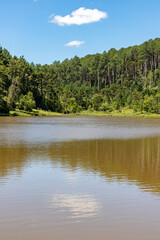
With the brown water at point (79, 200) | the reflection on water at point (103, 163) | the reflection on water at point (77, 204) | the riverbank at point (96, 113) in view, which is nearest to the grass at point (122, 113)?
the riverbank at point (96, 113)

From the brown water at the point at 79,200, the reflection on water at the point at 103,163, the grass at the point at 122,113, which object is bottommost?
the reflection on water at the point at 103,163

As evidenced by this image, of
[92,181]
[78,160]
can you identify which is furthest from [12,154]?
[92,181]

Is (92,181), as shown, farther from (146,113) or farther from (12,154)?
(146,113)

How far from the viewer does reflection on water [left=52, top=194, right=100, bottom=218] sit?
8945 millimetres

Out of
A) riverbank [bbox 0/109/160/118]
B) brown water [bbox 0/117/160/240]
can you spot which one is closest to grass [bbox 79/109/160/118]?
riverbank [bbox 0/109/160/118]

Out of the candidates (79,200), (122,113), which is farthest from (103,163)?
(122,113)

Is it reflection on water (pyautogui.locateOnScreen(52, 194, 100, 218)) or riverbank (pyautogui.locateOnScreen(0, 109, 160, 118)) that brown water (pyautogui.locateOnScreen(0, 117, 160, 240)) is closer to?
reflection on water (pyautogui.locateOnScreen(52, 194, 100, 218))

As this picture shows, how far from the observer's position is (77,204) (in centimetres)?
989

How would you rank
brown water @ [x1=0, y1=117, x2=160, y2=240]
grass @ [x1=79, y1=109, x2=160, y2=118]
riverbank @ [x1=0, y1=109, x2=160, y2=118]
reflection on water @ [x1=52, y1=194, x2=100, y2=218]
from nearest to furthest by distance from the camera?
brown water @ [x1=0, y1=117, x2=160, y2=240]
reflection on water @ [x1=52, y1=194, x2=100, y2=218]
riverbank @ [x1=0, y1=109, x2=160, y2=118]
grass @ [x1=79, y1=109, x2=160, y2=118]

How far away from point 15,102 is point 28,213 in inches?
4761

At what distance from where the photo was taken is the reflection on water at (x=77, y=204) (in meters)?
8.95

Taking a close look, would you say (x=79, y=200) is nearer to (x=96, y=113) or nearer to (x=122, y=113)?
(x=122, y=113)

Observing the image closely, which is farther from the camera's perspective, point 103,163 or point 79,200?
point 103,163

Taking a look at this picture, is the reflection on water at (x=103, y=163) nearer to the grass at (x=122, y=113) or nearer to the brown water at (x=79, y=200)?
the brown water at (x=79, y=200)
